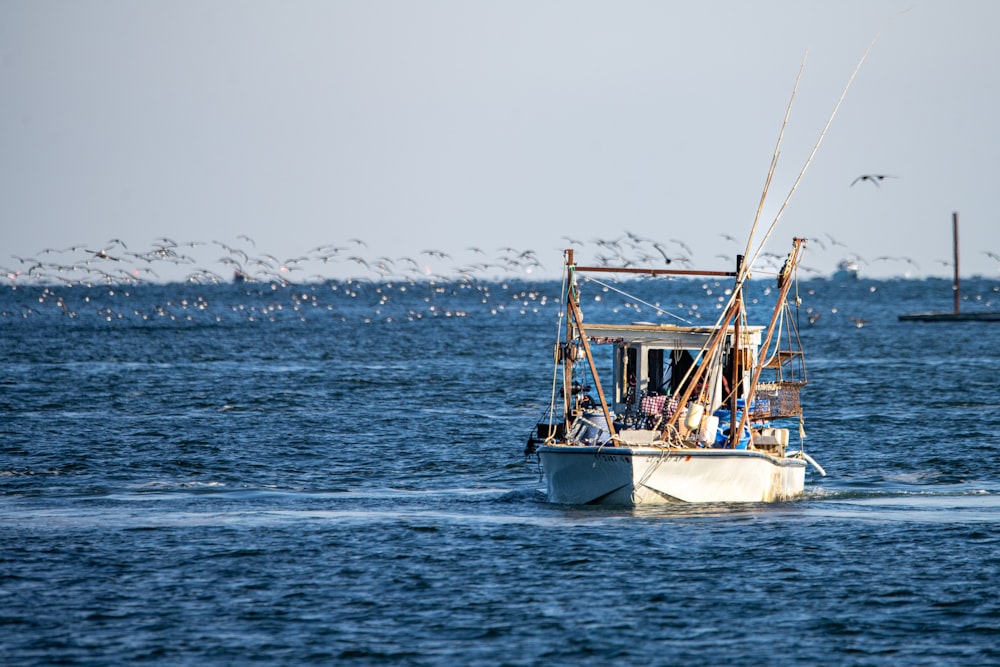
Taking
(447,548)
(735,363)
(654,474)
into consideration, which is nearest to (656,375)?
(735,363)

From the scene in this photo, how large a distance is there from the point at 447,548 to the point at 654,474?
4.33 m

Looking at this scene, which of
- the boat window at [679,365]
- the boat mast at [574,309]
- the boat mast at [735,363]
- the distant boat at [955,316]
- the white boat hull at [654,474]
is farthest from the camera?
the distant boat at [955,316]

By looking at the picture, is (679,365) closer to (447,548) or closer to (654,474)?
(654,474)

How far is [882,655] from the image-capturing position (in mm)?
19312

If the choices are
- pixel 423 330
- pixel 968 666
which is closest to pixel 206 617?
pixel 968 666

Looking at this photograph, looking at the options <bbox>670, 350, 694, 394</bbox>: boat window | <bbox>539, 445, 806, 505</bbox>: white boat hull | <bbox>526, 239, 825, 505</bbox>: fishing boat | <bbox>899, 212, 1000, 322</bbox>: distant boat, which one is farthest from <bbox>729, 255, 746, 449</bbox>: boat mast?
<bbox>899, 212, 1000, 322</bbox>: distant boat

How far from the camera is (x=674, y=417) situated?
27.7m

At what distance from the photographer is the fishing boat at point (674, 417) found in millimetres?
27859

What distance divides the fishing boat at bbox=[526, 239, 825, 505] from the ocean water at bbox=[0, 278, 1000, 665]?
0.59m

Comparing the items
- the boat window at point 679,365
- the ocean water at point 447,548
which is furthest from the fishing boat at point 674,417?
the ocean water at point 447,548

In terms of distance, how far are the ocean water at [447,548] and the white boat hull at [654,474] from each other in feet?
1.24

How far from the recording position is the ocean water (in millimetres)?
20000

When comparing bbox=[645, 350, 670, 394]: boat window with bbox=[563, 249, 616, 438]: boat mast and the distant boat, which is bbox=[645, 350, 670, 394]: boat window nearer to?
bbox=[563, 249, 616, 438]: boat mast

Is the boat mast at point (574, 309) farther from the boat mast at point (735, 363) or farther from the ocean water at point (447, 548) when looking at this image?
the ocean water at point (447, 548)
